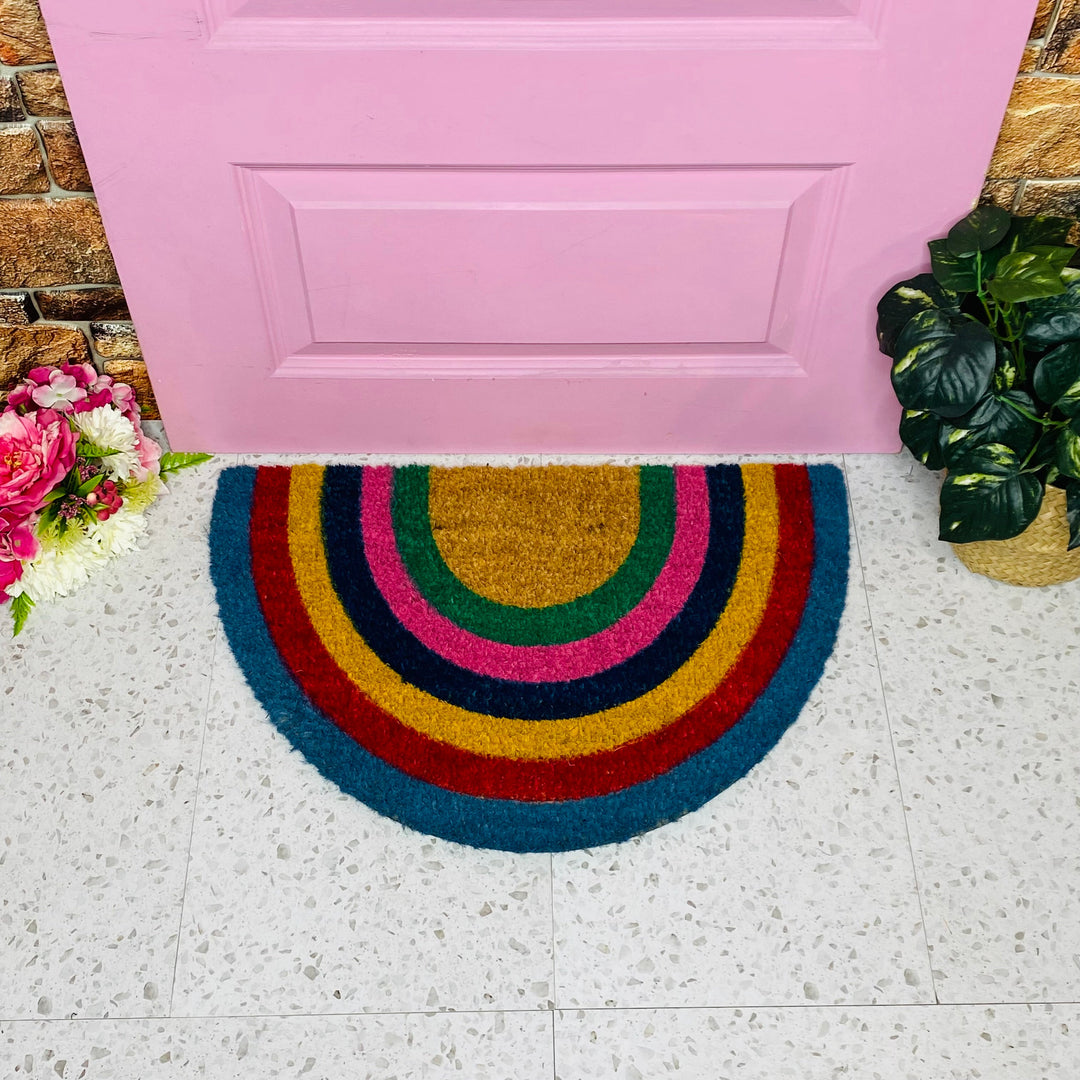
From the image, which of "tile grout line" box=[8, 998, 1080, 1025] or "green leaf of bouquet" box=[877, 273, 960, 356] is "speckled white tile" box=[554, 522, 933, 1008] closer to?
"tile grout line" box=[8, 998, 1080, 1025]

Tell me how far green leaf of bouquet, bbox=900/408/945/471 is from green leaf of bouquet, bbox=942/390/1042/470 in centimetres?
3

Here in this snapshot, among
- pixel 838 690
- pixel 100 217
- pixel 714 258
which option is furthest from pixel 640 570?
pixel 100 217

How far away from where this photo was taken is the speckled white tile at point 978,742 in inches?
54.5

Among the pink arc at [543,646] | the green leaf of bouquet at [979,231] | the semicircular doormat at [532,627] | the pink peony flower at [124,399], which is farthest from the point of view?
the pink peony flower at [124,399]

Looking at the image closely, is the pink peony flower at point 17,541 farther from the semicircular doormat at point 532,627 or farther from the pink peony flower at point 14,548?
the semicircular doormat at point 532,627

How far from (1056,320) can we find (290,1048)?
1.33 metres

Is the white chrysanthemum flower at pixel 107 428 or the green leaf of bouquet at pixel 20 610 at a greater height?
the white chrysanthemum flower at pixel 107 428

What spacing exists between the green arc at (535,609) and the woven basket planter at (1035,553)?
18.9 inches

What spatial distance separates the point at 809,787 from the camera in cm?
151

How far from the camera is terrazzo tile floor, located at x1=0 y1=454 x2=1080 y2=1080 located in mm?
1317

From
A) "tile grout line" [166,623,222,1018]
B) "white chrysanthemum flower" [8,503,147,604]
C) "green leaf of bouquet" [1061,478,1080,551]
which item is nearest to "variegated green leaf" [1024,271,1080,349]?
"green leaf of bouquet" [1061,478,1080,551]

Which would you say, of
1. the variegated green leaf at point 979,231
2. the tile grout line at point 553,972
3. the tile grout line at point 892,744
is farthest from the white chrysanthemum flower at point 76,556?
the variegated green leaf at point 979,231

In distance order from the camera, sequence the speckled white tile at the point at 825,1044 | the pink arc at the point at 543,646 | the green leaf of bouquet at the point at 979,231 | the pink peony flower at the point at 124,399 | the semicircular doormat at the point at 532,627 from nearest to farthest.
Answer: the speckled white tile at the point at 825,1044 < the green leaf of bouquet at the point at 979,231 < the semicircular doormat at the point at 532,627 < the pink arc at the point at 543,646 < the pink peony flower at the point at 124,399

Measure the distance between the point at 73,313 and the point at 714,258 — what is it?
1.01 meters
